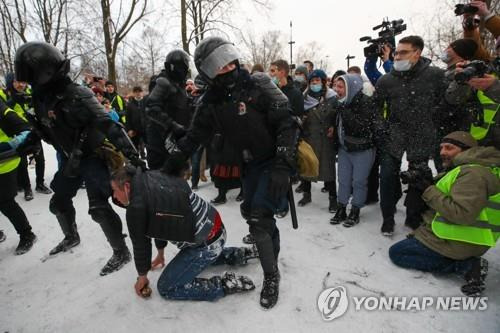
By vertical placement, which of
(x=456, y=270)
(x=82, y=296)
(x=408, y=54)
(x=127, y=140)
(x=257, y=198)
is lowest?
(x=82, y=296)

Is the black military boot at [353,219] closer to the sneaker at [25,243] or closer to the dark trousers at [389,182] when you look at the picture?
the dark trousers at [389,182]

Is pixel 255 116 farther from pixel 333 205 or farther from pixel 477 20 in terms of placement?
pixel 477 20

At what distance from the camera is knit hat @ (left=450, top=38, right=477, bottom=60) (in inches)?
127

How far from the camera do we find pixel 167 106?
393 centimetres

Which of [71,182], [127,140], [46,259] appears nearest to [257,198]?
[127,140]

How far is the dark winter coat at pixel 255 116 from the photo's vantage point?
88.6 inches

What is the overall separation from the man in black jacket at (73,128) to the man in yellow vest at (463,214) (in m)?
2.55

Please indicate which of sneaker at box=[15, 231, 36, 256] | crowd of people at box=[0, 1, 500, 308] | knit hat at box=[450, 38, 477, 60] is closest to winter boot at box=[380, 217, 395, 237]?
crowd of people at box=[0, 1, 500, 308]

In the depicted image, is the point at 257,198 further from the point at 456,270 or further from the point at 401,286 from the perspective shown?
the point at 456,270

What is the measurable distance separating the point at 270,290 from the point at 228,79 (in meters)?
1.68

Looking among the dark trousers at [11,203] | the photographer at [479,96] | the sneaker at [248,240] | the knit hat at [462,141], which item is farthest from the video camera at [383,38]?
the dark trousers at [11,203]

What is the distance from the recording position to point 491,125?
275 cm

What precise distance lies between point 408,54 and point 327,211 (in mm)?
2175

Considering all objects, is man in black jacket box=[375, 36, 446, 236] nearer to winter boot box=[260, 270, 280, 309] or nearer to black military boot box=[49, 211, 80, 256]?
winter boot box=[260, 270, 280, 309]
